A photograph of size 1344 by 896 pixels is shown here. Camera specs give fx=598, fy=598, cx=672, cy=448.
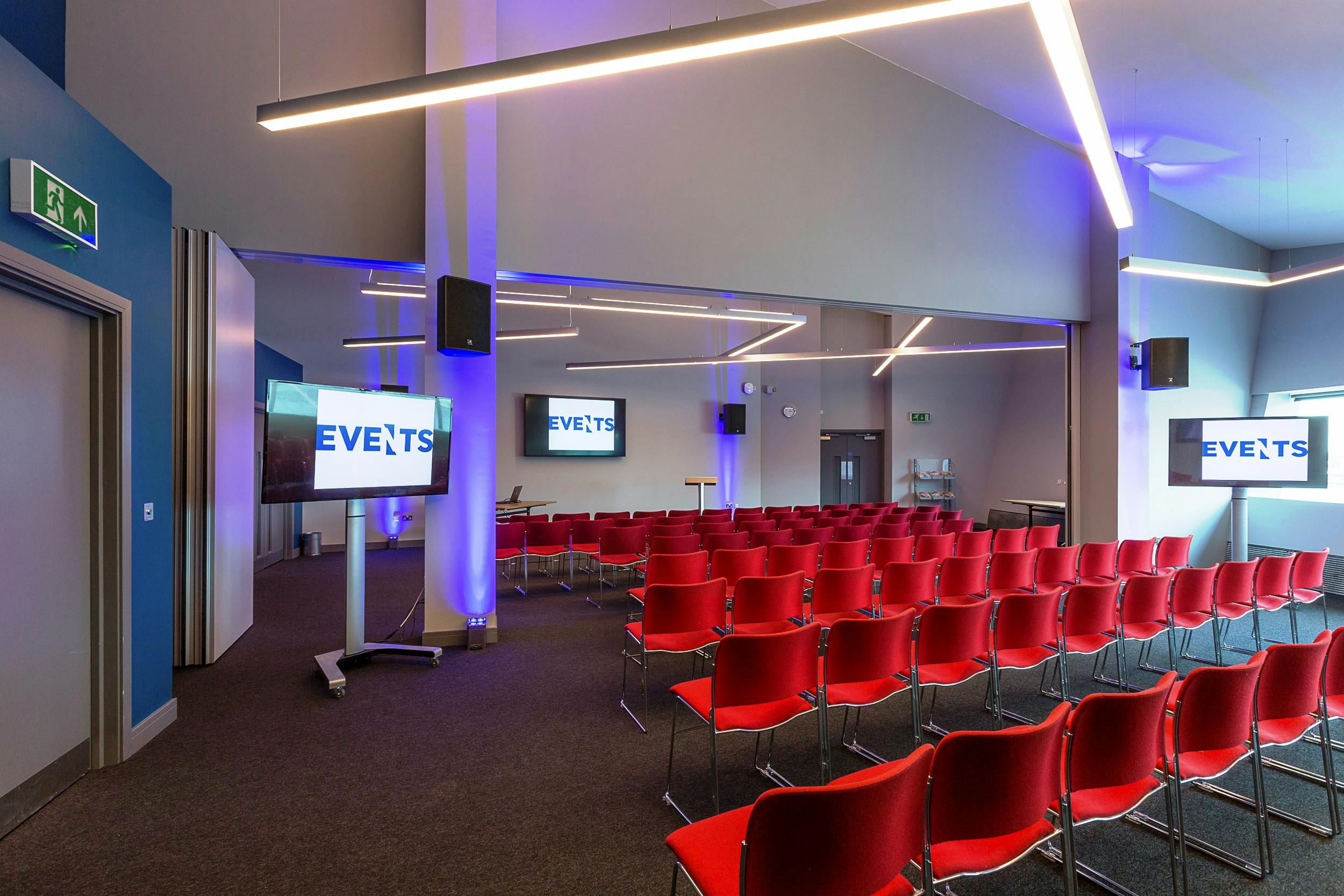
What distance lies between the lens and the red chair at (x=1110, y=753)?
1986 mm

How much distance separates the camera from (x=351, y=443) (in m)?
4.12

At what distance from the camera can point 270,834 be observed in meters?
2.54

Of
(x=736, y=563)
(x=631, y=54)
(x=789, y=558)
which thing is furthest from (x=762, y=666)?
(x=631, y=54)

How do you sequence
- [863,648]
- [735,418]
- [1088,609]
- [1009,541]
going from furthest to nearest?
1. [735,418]
2. [1009,541]
3. [1088,609]
4. [863,648]

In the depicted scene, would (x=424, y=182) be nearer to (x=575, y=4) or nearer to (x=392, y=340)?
(x=575, y=4)

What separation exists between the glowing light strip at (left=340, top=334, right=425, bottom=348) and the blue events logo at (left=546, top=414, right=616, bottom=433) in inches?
105

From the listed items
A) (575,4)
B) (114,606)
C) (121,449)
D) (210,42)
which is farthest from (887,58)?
(114,606)

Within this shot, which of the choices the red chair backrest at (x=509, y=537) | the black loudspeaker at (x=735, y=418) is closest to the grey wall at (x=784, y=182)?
the red chair backrest at (x=509, y=537)

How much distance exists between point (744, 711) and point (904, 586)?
2193 millimetres

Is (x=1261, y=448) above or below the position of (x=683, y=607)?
above

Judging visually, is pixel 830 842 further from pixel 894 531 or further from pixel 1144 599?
pixel 894 531

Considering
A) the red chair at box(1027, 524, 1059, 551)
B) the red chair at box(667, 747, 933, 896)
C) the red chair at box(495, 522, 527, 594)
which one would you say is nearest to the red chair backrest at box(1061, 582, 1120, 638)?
the red chair at box(667, 747, 933, 896)

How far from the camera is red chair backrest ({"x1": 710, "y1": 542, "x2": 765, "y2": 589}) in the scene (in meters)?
5.11

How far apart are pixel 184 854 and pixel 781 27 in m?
4.23
